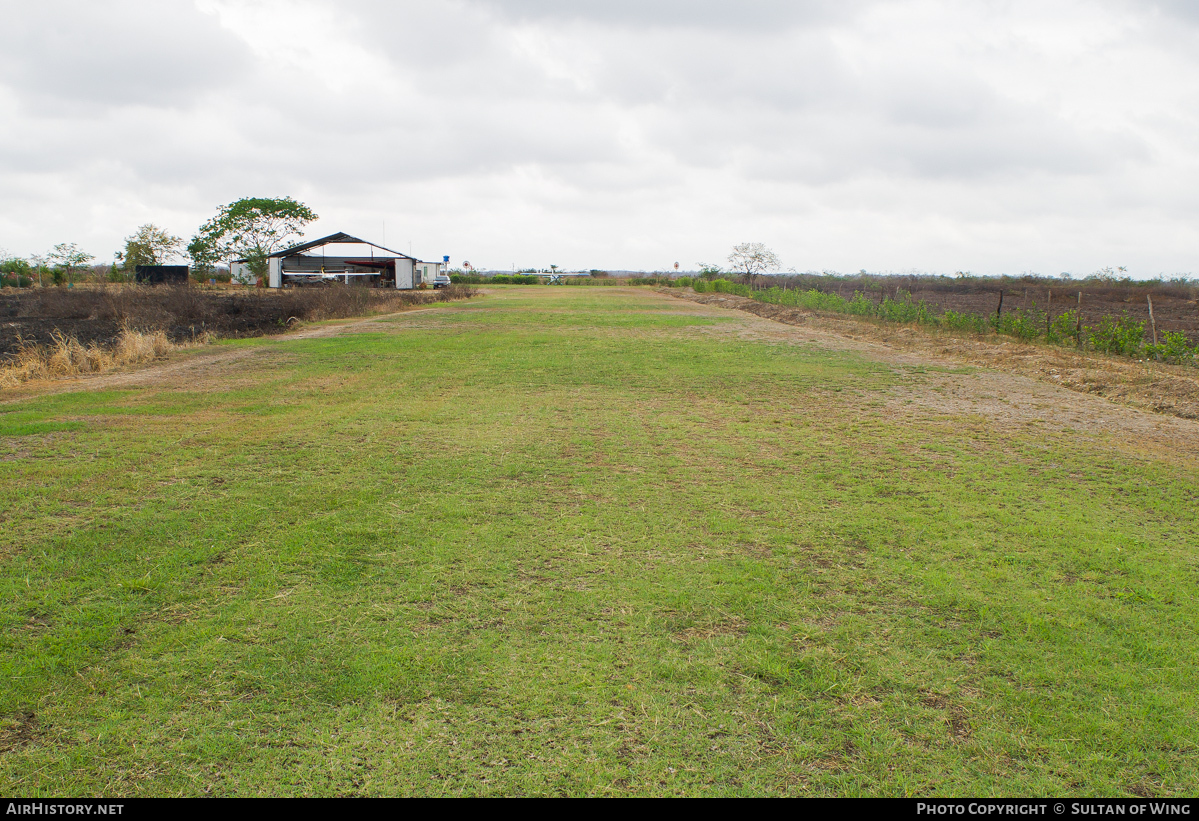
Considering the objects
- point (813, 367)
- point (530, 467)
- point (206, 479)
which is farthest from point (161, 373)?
point (813, 367)

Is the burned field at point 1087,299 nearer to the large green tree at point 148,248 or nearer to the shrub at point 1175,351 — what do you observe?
the shrub at point 1175,351

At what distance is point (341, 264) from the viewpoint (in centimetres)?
4834

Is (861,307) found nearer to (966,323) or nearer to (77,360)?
(966,323)

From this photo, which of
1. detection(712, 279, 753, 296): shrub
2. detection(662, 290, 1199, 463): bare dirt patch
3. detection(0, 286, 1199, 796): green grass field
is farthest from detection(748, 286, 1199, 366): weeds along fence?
detection(712, 279, 753, 296): shrub

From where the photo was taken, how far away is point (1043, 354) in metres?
13.8

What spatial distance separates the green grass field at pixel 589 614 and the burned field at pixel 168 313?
15792 millimetres

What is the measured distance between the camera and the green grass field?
99.5 inches

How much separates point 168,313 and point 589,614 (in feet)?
81.6

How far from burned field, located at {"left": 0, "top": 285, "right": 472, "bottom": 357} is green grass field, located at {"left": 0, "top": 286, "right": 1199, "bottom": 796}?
51.8 feet

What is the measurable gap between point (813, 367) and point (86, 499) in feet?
35.9

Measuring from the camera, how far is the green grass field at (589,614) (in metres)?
2.53

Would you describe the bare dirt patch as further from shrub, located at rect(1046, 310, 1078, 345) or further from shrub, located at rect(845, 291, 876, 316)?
shrub, located at rect(845, 291, 876, 316)

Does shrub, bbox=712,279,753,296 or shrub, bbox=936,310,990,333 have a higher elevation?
shrub, bbox=712,279,753,296

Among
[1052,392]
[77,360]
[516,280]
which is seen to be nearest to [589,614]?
[1052,392]
